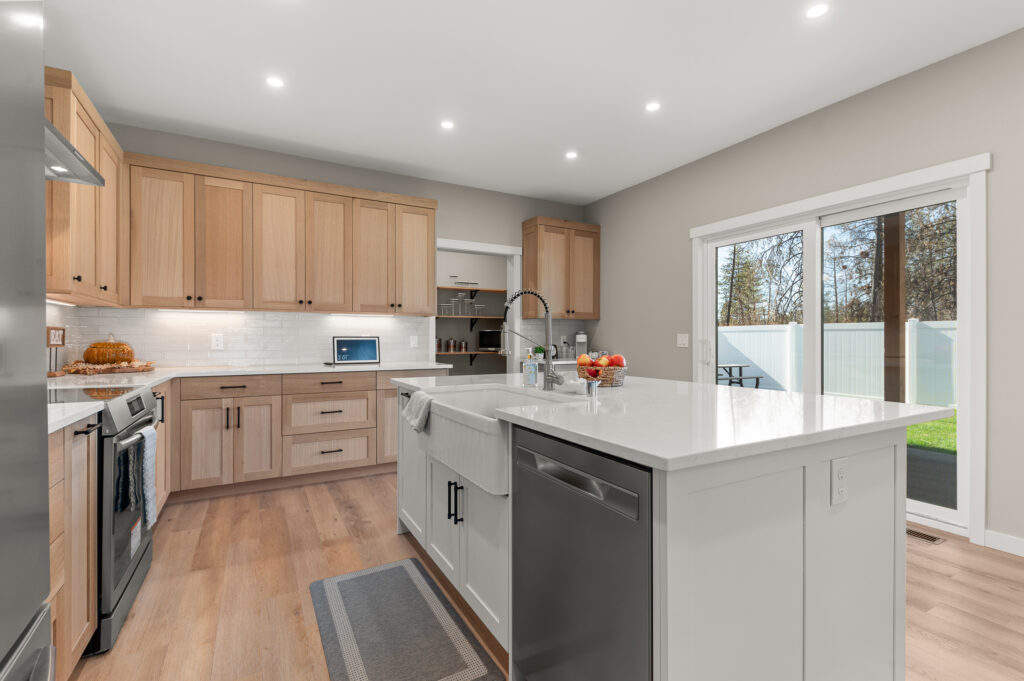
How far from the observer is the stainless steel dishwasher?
3.52 feet

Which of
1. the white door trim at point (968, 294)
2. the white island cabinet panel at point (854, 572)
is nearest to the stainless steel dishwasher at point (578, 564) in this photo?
the white island cabinet panel at point (854, 572)

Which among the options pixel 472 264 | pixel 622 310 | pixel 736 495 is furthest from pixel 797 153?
pixel 472 264

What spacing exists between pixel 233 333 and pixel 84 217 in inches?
55.0

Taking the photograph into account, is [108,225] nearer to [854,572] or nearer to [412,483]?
[412,483]

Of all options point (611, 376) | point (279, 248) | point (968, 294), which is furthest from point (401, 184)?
point (968, 294)

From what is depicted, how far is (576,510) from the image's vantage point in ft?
4.14

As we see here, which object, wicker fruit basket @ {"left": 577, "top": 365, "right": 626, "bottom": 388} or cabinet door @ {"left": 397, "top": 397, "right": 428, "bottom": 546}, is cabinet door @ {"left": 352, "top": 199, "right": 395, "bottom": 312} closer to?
cabinet door @ {"left": 397, "top": 397, "right": 428, "bottom": 546}

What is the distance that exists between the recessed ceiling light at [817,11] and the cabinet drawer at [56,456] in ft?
11.4

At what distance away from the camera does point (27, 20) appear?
0.55 m

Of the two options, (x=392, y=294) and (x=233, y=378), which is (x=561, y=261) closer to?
(x=392, y=294)

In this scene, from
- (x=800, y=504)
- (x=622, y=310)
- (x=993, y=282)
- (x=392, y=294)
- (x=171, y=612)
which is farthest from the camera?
(x=622, y=310)

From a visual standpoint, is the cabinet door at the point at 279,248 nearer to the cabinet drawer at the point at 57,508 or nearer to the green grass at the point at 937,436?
the cabinet drawer at the point at 57,508

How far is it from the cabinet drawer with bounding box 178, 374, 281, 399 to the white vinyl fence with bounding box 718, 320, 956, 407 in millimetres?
3691

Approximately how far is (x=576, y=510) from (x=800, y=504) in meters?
0.57
